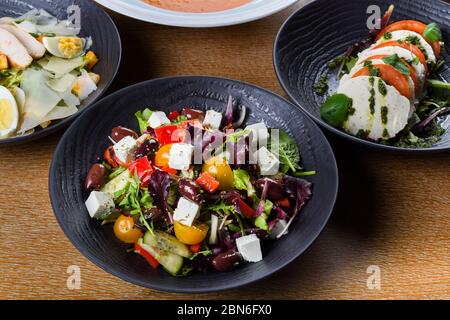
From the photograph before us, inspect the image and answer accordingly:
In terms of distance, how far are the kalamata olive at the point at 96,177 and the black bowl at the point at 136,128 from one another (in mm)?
32

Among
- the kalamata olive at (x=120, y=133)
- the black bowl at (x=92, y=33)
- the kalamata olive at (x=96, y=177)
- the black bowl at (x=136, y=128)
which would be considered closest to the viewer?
the black bowl at (x=136, y=128)

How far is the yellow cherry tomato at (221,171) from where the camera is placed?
157 centimetres

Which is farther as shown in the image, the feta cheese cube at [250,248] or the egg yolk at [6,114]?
the egg yolk at [6,114]

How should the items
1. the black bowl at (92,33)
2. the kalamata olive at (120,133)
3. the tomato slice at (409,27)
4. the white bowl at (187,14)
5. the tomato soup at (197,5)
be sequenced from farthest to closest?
the tomato soup at (197,5), the tomato slice at (409,27), the white bowl at (187,14), the black bowl at (92,33), the kalamata olive at (120,133)

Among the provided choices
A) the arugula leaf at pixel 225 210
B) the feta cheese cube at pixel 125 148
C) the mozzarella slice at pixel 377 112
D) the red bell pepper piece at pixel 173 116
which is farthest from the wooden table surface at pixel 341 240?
the red bell pepper piece at pixel 173 116

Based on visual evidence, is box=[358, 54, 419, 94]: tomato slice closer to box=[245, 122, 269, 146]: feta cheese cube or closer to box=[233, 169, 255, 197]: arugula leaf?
box=[245, 122, 269, 146]: feta cheese cube

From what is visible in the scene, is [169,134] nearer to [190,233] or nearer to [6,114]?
[190,233]

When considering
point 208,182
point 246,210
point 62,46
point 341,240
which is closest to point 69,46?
point 62,46

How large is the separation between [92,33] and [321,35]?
0.92 m

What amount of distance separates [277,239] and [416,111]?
0.82m

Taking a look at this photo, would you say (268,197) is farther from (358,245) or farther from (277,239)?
(358,245)

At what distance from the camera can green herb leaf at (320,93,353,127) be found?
1.86m

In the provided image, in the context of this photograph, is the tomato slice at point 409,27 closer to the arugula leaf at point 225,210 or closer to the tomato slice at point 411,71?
the tomato slice at point 411,71

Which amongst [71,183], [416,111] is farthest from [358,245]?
[71,183]
